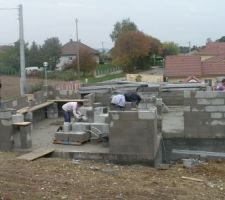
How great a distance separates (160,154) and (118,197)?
5.58 m

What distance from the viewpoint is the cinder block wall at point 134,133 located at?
36.2 ft

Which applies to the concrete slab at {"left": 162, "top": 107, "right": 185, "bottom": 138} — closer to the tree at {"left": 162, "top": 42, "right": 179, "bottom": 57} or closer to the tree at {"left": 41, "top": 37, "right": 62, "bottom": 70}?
the tree at {"left": 41, "top": 37, "right": 62, "bottom": 70}

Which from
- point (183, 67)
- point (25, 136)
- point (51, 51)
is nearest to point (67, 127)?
point (25, 136)

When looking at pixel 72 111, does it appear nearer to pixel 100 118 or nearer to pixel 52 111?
pixel 100 118

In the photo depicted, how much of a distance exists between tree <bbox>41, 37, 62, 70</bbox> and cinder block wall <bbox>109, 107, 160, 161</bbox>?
66.0 m

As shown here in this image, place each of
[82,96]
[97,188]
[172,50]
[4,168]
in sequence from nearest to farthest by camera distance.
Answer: [97,188]
[4,168]
[82,96]
[172,50]

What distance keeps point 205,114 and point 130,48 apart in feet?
208

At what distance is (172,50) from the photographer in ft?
341

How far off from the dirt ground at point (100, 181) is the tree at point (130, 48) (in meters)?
65.0

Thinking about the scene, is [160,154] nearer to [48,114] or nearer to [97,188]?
[97,188]

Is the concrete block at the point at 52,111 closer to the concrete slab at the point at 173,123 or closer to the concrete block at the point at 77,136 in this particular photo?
the concrete slab at the point at 173,123

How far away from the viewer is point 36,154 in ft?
37.0

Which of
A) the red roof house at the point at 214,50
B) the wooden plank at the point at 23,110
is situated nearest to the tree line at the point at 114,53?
the red roof house at the point at 214,50

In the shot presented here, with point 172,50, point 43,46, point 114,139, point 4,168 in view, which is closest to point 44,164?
point 4,168
